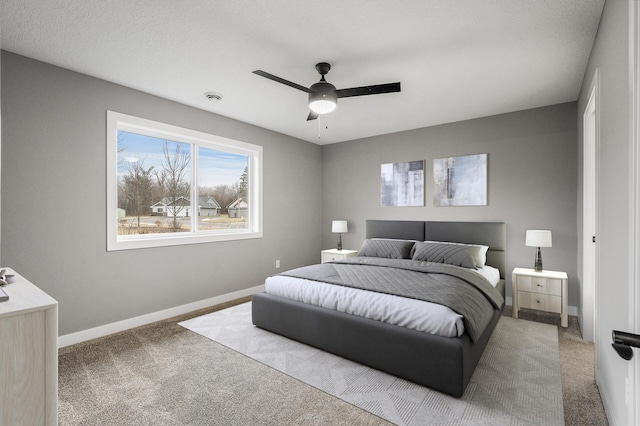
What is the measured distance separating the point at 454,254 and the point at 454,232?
0.66 meters

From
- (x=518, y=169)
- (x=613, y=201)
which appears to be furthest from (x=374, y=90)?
(x=518, y=169)

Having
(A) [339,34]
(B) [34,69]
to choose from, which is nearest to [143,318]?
(B) [34,69]

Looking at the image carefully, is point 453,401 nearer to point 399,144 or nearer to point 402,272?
point 402,272

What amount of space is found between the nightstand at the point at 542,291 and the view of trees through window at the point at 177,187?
143 inches

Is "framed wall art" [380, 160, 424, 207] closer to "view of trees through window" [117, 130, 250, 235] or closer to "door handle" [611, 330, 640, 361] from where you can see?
"view of trees through window" [117, 130, 250, 235]

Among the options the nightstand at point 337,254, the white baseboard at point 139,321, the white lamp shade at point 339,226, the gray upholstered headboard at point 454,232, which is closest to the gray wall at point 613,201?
the gray upholstered headboard at point 454,232

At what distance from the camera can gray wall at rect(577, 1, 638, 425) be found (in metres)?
1.48

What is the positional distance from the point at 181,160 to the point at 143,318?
1.88 m

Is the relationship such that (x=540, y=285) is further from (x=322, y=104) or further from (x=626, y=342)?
(x=322, y=104)

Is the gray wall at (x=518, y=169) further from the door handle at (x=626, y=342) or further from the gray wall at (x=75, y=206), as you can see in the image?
the door handle at (x=626, y=342)

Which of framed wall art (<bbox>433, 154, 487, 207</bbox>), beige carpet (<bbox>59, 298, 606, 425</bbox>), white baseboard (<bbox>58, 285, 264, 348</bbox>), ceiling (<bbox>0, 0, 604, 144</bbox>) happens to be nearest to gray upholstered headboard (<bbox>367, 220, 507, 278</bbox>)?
framed wall art (<bbox>433, 154, 487, 207</bbox>)

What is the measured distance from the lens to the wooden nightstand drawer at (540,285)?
3.36 meters

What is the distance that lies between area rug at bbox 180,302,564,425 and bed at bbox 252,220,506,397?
3.2 inches

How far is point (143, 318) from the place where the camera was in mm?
3367
